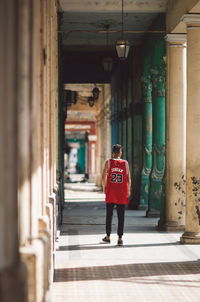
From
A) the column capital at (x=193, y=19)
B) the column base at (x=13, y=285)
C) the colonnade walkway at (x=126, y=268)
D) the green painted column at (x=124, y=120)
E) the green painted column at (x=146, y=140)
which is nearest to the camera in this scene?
the column base at (x=13, y=285)

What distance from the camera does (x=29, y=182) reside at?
3590mm

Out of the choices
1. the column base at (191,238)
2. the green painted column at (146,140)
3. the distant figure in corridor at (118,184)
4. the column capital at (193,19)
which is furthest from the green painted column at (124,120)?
the distant figure in corridor at (118,184)

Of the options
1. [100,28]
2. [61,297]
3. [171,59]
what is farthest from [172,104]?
[61,297]

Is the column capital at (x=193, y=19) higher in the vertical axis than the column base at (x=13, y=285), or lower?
higher

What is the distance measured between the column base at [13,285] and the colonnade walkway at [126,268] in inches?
121

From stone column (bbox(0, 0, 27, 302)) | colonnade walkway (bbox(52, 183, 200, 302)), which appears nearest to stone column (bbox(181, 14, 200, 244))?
colonnade walkway (bbox(52, 183, 200, 302))

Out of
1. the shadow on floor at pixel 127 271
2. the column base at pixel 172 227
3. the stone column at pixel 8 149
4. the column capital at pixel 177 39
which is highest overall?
the column capital at pixel 177 39

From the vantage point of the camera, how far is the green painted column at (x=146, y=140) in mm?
15945

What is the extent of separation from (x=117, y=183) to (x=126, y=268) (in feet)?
6.71

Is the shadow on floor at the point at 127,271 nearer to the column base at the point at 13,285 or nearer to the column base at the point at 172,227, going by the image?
the column base at the point at 172,227

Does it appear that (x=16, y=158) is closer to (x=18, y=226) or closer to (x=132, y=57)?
(x=18, y=226)

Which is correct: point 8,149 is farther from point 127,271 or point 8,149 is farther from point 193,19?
point 193,19

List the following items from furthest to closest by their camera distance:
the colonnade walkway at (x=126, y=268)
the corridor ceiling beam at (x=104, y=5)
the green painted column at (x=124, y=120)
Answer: the green painted column at (x=124, y=120), the corridor ceiling beam at (x=104, y=5), the colonnade walkway at (x=126, y=268)

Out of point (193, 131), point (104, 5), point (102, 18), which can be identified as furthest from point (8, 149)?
point (102, 18)
